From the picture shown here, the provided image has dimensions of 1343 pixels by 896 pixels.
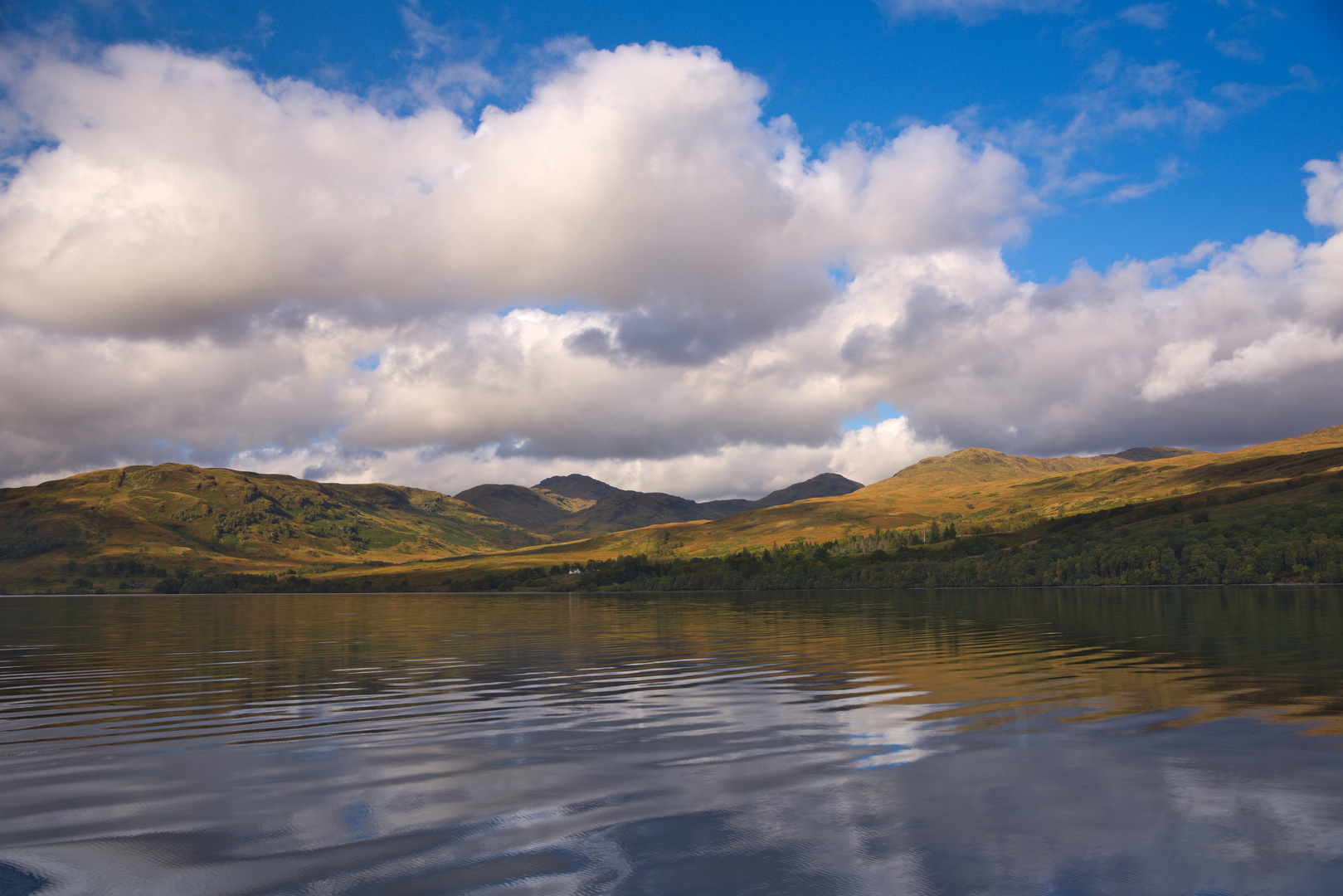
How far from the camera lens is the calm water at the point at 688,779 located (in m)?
12.8

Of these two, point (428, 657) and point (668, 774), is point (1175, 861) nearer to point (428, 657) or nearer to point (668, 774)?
point (668, 774)

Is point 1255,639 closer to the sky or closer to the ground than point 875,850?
closer to the ground

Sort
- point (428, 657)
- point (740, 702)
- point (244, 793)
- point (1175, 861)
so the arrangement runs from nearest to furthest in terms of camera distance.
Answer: point (1175, 861) < point (244, 793) < point (740, 702) < point (428, 657)

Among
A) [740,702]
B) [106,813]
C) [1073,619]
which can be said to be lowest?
[1073,619]

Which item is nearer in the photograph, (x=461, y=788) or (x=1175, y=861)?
(x=1175, y=861)

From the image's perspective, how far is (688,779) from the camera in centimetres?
1855

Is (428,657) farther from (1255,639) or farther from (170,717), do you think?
(1255,639)

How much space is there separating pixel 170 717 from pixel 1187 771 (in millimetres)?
31665

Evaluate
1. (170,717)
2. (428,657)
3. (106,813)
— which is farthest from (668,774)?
(428,657)

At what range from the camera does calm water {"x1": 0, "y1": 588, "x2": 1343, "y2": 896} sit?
41.9 ft

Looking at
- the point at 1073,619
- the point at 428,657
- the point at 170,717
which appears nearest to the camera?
the point at 170,717

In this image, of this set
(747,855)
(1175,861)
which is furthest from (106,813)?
(1175,861)

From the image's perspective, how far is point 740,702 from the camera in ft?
99.7

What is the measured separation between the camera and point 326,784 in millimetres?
→ 18391
